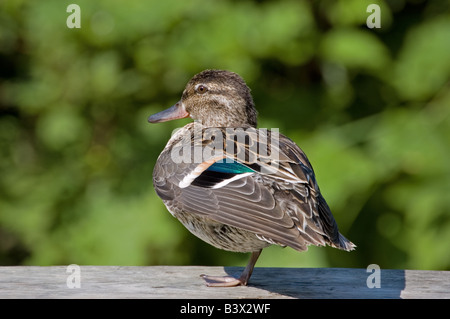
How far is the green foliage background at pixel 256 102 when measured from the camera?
4957 millimetres

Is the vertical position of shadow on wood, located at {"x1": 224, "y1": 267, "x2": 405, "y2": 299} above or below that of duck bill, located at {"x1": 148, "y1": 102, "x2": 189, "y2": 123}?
below

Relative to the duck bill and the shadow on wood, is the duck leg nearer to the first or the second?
the shadow on wood

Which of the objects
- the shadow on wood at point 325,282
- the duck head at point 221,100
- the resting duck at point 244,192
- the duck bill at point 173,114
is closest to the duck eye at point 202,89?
the duck head at point 221,100

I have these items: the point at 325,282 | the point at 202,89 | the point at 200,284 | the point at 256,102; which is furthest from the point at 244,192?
the point at 256,102

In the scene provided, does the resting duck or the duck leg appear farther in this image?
the duck leg

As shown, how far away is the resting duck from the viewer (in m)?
3.04

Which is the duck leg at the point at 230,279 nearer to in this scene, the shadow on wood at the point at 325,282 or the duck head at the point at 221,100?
the shadow on wood at the point at 325,282

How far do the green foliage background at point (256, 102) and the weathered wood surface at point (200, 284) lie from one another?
1.16m

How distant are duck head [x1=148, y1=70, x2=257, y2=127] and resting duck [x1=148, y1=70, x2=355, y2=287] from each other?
10.5 inches

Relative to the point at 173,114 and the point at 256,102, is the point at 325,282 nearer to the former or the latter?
the point at 173,114

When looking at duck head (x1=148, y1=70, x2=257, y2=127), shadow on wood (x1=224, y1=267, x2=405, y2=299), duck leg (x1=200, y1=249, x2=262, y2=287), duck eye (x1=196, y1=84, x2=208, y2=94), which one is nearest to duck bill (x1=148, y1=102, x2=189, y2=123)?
Result: duck head (x1=148, y1=70, x2=257, y2=127)

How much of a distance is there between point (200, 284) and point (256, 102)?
7.28ft

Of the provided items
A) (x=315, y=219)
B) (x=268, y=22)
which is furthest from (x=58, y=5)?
(x=315, y=219)

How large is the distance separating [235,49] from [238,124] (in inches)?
36.1
